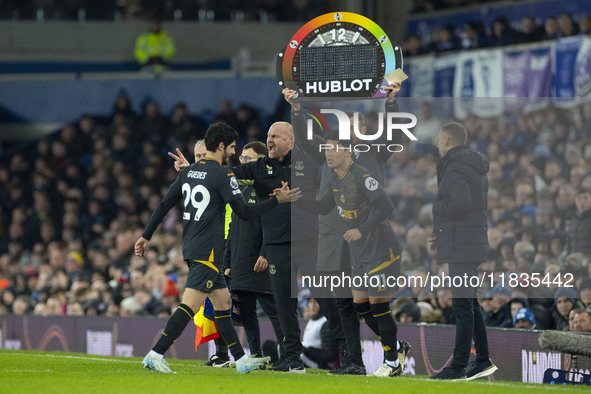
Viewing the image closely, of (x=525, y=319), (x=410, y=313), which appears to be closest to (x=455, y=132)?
(x=525, y=319)

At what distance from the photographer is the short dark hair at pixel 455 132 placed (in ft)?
26.6

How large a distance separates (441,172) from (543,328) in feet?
6.98

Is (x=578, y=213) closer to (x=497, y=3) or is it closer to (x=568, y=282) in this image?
(x=568, y=282)

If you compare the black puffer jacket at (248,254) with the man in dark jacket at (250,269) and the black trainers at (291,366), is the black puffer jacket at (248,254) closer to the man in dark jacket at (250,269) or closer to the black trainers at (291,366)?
the man in dark jacket at (250,269)

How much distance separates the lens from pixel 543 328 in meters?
9.38

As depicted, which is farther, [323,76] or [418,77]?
[418,77]

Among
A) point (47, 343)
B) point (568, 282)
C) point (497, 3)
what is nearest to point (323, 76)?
point (568, 282)

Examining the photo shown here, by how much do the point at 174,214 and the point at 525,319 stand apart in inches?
358

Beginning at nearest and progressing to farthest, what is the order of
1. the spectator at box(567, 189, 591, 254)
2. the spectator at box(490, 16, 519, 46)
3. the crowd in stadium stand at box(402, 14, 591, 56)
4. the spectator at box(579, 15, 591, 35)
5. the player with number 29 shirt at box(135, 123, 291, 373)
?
the player with number 29 shirt at box(135, 123, 291, 373), the spectator at box(567, 189, 591, 254), the spectator at box(579, 15, 591, 35), the crowd in stadium stand at box(402, 14, 591, 56), the spectator at box(490, 16, 519, 46)

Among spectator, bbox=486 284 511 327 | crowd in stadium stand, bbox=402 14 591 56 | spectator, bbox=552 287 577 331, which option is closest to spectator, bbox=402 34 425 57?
crowd in stadium stand, bbox=402 14 591 56

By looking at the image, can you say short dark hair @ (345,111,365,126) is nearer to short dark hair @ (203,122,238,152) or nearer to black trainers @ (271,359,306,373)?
short dark hair @ (203,122,238,152)

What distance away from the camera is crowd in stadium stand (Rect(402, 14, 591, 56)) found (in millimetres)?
15305

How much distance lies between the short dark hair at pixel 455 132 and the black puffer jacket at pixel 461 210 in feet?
0.16

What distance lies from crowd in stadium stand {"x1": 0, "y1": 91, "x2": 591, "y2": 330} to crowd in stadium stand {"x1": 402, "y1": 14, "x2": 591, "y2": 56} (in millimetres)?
3319
